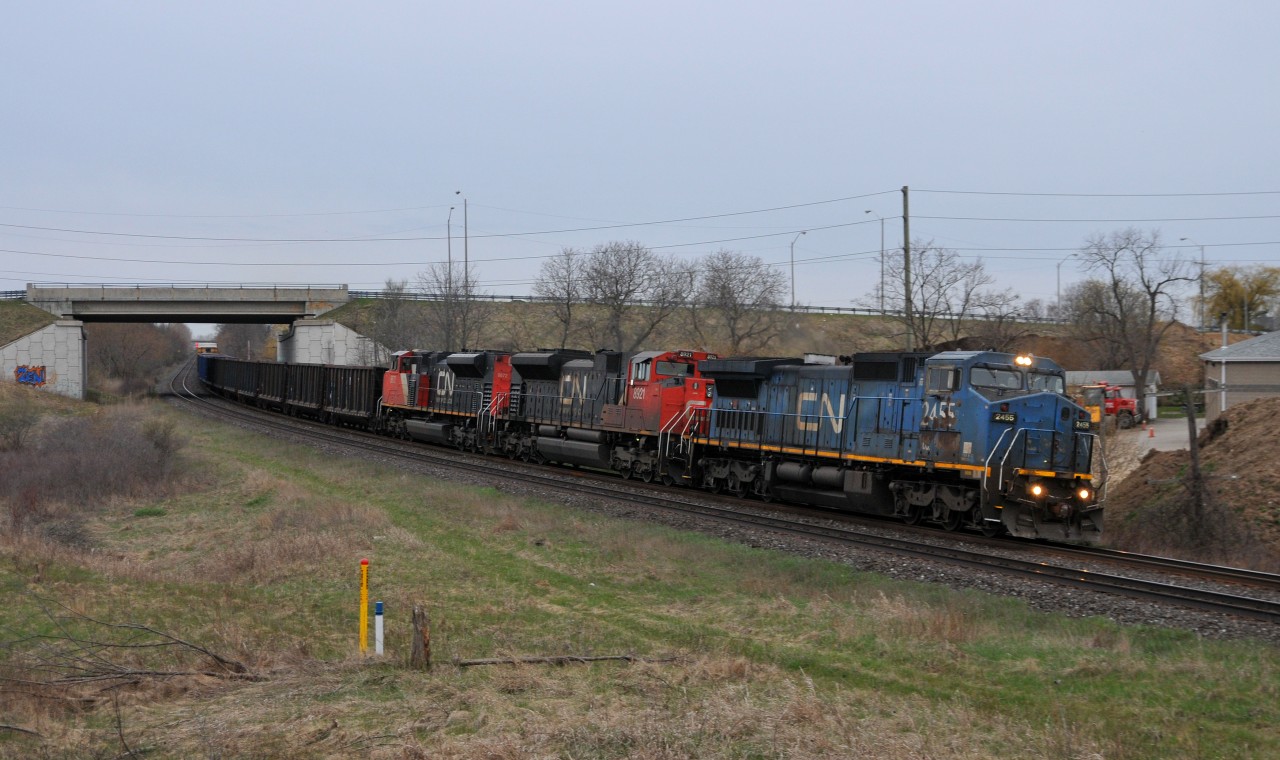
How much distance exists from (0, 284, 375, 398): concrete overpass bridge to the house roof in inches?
2101

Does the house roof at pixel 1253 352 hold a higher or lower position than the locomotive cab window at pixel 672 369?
higher

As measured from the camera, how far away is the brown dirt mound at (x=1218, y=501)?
1780 centimetres

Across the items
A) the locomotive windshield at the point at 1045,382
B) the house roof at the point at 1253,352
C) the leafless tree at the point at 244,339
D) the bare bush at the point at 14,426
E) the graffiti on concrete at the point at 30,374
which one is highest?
the leafless tree at the point at 244,339

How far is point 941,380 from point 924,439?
3.84 feet

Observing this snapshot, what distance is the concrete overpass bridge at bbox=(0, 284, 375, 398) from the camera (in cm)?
6338

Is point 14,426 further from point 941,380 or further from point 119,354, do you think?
point 119,354

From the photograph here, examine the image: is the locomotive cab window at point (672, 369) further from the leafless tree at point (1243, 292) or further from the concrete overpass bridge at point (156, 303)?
the leafless tree at point (1243, 292)

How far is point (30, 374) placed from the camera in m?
62.2

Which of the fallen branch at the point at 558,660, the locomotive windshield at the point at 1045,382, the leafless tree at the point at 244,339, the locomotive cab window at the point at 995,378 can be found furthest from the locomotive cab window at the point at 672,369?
the leafless tree at the point at 244,339

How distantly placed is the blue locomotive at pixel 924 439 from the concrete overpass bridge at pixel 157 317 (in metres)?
52.5

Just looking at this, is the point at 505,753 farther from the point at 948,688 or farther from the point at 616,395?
the point at 616,395

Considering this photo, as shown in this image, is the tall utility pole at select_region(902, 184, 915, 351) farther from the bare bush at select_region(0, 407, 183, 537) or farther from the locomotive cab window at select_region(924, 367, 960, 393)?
the bare bush at select_region(0, 407, 183, 537)

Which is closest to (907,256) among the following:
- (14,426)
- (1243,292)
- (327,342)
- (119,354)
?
(14,426)

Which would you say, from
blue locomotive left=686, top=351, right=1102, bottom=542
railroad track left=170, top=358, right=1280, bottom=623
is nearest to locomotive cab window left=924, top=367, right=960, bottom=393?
blue locomotive left=686, top=351, right=1102, bottom=542
